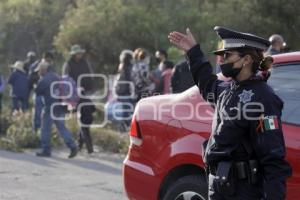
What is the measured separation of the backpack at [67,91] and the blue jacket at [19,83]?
454 cm

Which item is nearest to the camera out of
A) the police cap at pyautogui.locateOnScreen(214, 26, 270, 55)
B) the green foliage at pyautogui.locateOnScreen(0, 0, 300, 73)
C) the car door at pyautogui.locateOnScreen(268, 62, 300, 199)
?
the police cap at pyautogui.locateOnScreen(214, 26, 270, 55)

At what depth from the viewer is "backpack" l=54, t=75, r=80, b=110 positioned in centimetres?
1051

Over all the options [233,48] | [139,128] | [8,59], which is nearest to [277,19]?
[139,128]

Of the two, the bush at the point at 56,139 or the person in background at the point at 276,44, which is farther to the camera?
the bush at the point at 56,139

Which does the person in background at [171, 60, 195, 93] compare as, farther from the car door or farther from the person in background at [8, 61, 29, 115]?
the car door

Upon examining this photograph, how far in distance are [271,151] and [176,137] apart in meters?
1.84

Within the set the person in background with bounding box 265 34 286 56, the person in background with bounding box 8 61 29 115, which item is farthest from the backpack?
the person in background with bounding box 8 61 29 115

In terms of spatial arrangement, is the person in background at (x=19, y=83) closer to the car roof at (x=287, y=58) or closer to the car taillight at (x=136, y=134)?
the car taillight at (x=136, y=134)

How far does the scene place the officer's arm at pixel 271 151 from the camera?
3.62 m

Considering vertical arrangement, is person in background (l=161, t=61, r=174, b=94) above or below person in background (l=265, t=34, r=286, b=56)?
below

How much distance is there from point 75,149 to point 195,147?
5.46 meters

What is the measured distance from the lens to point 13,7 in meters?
28.7

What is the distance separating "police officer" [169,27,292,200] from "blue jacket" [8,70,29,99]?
37.3 feet

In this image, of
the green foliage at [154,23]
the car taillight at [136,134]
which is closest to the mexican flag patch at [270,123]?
the car taillight at [136,134]
